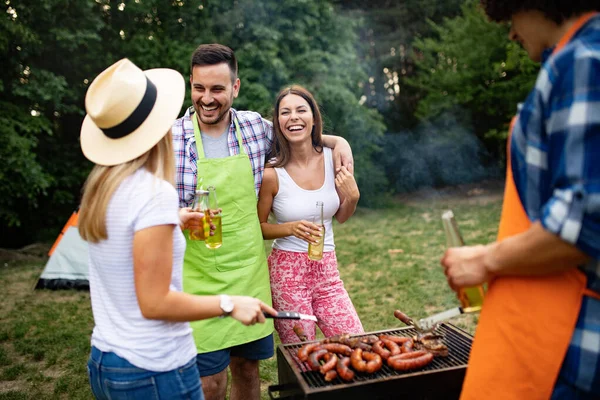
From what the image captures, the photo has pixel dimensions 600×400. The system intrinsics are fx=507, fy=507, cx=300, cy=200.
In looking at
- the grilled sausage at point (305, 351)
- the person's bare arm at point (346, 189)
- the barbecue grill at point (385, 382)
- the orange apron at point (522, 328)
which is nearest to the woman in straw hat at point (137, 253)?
the barbecue grill at point (385, 382)

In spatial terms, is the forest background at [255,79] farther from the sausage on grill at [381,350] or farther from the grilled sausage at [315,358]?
the sausage on grill at [381,350]

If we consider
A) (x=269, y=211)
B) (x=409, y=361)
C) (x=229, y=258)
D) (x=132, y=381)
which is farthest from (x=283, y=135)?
(x=132, y=381)

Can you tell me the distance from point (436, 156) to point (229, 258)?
45.2 feet

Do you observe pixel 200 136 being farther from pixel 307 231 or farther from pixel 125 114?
pixel 125 114

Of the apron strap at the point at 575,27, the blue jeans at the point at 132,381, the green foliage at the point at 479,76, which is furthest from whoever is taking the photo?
the green foliage at the point at 479,76

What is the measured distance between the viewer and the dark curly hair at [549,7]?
146 centimetres

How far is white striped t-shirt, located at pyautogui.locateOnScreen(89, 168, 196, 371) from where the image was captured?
177cm

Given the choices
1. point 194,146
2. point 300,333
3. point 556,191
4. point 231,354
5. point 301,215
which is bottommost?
point 231,354

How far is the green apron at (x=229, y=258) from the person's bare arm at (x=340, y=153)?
0.63 m

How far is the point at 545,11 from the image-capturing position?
4.99 feet

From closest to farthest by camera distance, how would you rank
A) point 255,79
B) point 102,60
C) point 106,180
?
point 106,180, point 102,60, point 255,79

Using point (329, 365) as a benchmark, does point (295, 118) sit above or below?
above

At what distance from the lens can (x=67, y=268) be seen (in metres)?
7.44

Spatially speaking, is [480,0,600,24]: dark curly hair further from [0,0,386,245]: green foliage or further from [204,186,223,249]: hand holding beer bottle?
[0,0,386,245]: green foliage
